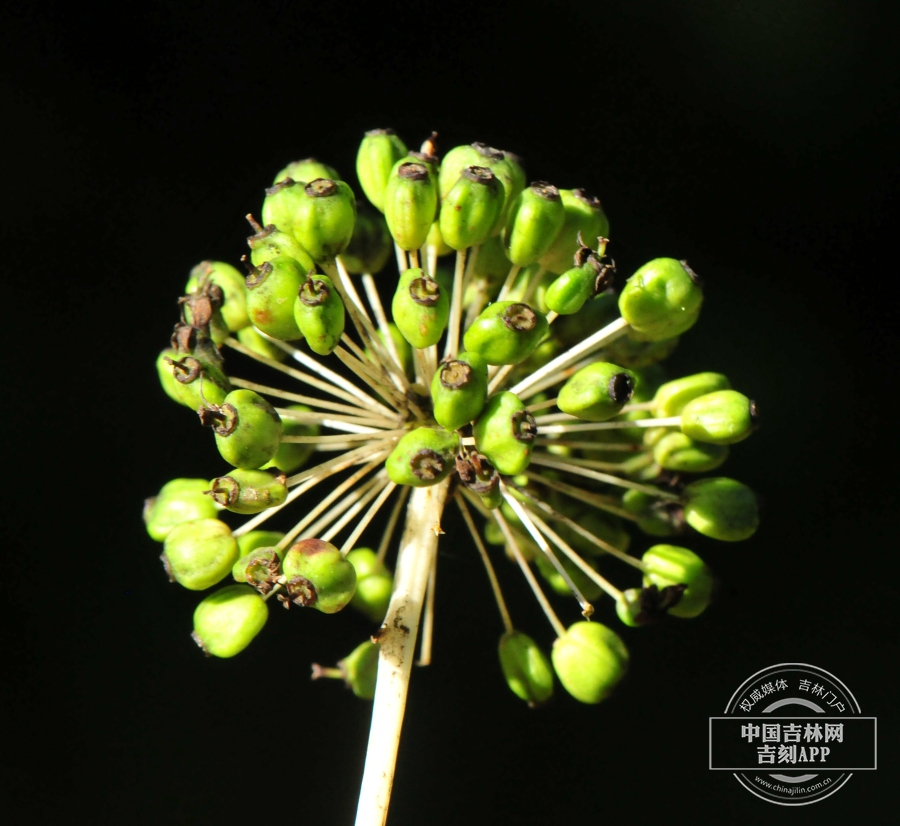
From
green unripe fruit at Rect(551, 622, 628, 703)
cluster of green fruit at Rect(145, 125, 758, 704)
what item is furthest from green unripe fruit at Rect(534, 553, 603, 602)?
green unripe fruit at Rect(551, 622, 628, 703)

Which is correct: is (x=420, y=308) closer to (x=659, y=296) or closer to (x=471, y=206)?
(x=471, y=206)

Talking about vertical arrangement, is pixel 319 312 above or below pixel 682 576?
above

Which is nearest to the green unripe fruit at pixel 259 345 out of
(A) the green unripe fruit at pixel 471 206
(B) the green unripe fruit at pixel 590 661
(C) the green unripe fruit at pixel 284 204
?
(C) the green unripe fruit at pixel 284 204

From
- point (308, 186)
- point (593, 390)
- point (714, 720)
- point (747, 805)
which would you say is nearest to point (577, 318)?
point (593, 390)

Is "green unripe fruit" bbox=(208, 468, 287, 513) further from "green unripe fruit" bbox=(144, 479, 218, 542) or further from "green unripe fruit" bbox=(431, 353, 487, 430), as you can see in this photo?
"green unripe fruit" bbox=(431, 353, 487, 430)

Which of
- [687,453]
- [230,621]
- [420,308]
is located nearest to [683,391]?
[687,453]

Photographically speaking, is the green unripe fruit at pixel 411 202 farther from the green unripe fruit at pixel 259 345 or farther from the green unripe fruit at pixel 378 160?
the green unripe fruit at pixel 259 345
